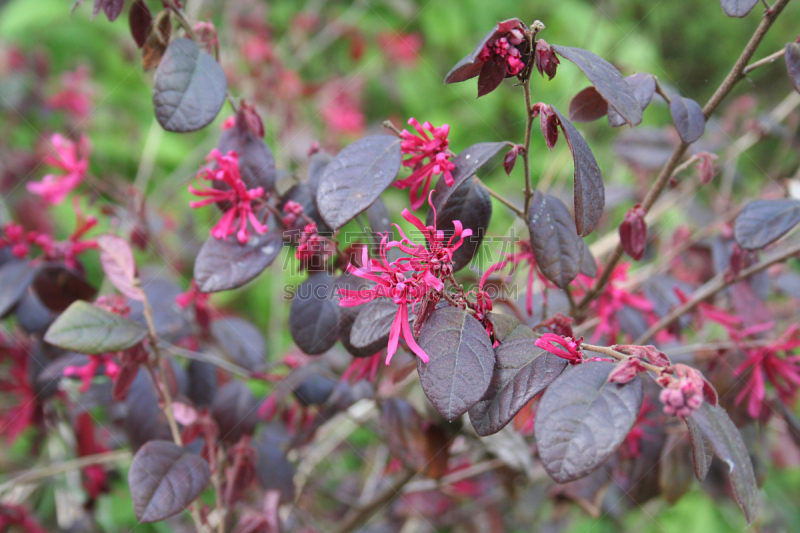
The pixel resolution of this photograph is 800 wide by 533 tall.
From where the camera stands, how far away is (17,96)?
6.13 feet

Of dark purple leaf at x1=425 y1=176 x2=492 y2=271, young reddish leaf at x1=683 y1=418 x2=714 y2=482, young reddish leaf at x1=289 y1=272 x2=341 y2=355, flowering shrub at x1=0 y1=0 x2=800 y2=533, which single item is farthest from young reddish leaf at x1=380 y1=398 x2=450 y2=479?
young reddish leaf at x1=683 y1=418 x2=714 y2=482

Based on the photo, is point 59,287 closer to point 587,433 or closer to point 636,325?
point 587,433

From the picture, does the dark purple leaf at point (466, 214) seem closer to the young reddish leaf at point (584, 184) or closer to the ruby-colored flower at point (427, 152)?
the ruby-colored flower at point (427, 152)

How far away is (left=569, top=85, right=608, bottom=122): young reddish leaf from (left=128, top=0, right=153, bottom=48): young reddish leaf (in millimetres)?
600

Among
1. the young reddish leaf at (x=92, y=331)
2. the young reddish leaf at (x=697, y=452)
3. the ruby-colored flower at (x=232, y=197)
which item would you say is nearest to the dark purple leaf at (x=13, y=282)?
the young reddish leaf at (x=92, y=331)

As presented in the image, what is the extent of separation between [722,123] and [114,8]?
1576 mm

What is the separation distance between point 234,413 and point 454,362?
0.52 meters

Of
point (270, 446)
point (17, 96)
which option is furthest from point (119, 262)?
point (17, 96)

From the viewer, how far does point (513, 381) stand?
515mm

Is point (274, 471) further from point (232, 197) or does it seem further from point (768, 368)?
point (768, 368)

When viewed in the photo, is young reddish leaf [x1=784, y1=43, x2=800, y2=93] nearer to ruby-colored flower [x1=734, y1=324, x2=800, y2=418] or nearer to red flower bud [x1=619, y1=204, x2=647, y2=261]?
red flower bud [x1=619, y1=204, x2=647, y2=261]

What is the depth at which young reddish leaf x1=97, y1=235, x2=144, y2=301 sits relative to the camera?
79 centimetres

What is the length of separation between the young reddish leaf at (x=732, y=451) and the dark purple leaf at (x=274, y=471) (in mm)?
653

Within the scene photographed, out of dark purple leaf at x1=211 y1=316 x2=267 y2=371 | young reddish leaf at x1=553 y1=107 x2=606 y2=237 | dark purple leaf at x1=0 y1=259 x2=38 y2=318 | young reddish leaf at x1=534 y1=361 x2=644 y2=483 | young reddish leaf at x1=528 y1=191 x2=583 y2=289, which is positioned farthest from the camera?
dark purple leaf at x1=211 y1=316 x2=267 y2=371
